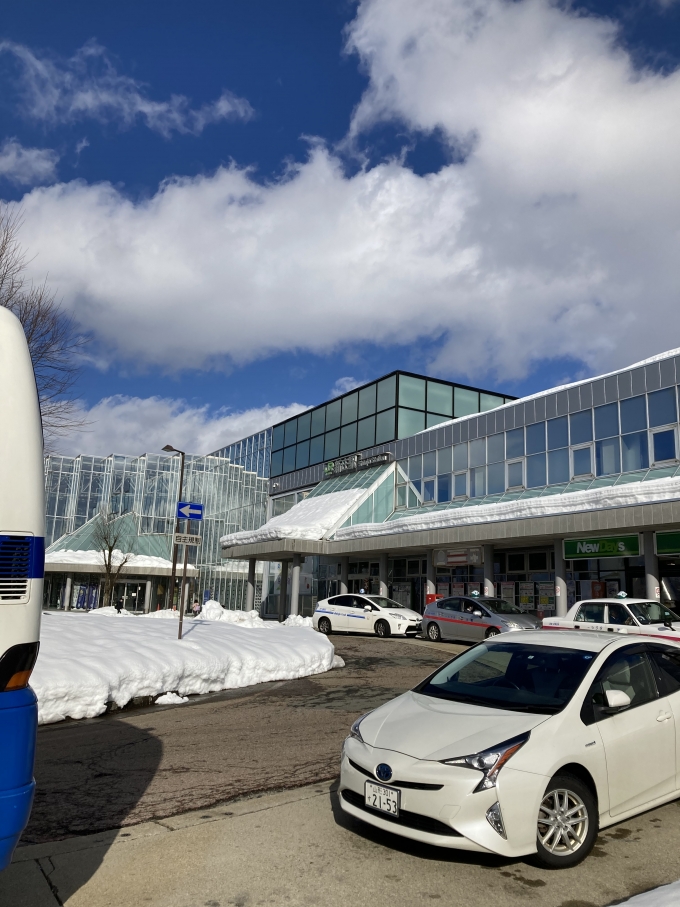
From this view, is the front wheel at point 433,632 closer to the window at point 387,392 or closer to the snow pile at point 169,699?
the snow pile at point 169,699

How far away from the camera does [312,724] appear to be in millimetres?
9133

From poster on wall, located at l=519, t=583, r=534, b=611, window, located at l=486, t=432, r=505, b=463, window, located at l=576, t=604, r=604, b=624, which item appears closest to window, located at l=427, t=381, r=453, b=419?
window, located at l=486, t=432, r=505, b=463

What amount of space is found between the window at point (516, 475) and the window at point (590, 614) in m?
14.2

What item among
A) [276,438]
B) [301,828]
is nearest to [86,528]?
[276,438]

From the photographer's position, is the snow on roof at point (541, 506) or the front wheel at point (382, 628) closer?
the snow on roof at point (541, 506)

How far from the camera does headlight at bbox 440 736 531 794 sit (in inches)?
173

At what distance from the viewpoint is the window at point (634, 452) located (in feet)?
82.4

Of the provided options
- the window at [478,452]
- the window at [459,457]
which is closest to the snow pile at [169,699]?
the window at [478,452]

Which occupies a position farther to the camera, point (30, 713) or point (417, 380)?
point (417, 380)

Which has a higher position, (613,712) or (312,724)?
(613,712)

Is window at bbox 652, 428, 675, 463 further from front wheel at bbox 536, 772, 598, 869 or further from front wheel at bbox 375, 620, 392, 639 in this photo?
front wheel at bbox 536, 772, 598, 869

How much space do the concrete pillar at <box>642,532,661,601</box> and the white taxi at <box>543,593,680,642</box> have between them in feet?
22.3

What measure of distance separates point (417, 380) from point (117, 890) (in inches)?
1513

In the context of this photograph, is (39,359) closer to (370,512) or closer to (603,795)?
(603,795)
